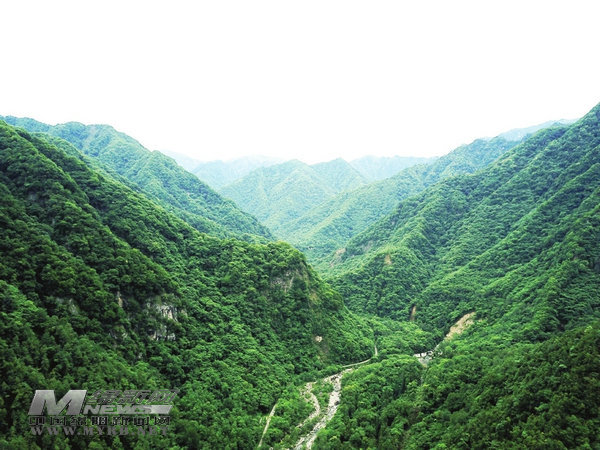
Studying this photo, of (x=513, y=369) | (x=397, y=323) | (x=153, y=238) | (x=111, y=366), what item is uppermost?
(x=153, y=238)

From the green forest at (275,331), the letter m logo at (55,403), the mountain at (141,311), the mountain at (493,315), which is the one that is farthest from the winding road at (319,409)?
the letter m logo at (55,403)

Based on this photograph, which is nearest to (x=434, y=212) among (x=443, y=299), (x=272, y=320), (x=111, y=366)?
(x=443, y=299)

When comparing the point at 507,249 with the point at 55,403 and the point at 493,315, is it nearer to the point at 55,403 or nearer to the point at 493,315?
the point at 493,315

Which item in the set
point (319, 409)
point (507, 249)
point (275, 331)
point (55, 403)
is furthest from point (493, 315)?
point (55, 403)

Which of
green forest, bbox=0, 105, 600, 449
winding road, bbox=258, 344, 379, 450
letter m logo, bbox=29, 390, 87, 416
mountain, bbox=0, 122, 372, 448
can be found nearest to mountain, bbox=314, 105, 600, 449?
green forest, bbox=0, 105, 600, 449

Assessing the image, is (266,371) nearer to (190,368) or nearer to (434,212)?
(190,368)

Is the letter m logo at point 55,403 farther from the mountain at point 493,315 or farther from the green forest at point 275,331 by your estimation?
the mountain at point 493,315
